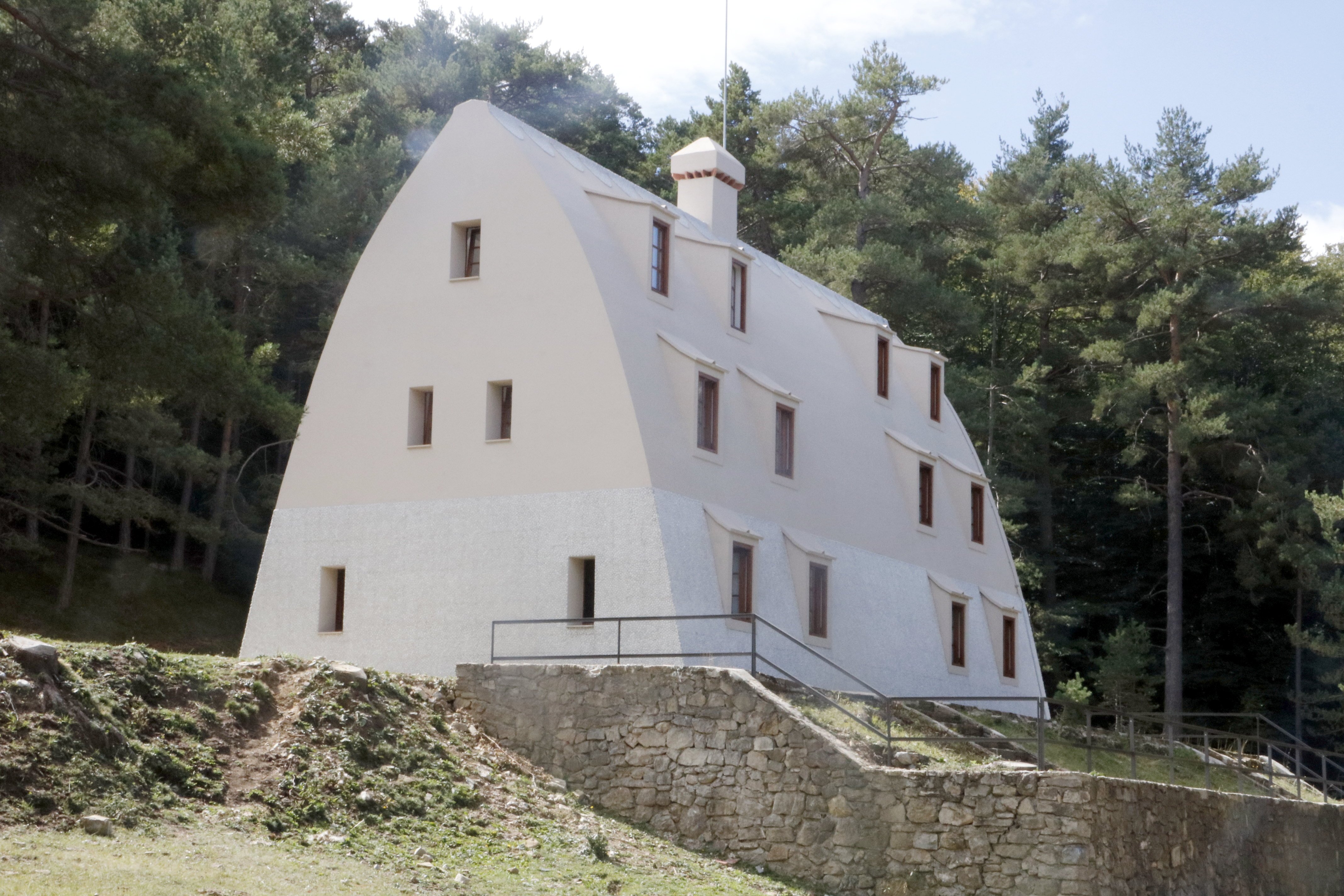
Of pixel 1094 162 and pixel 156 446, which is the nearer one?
pixel 156 446

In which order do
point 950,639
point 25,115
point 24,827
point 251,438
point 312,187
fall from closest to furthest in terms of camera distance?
1. point 24,827
2. point 25,115
3. point 950,639
4. point 312,187
5. point 251,438

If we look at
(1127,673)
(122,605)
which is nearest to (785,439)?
(122,605)

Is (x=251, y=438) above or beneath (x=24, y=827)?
above

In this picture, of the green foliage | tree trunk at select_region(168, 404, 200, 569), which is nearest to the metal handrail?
the green foliage

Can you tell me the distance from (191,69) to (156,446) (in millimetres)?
16073

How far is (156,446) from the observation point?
30.4 meters

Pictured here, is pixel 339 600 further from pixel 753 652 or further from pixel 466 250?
pixel 753 652

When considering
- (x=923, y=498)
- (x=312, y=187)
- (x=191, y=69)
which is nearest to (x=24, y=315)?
(x=312, y=187)

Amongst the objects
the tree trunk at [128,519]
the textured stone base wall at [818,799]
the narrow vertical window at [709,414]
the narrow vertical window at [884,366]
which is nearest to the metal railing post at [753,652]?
the textured stone base wall at [818,799]

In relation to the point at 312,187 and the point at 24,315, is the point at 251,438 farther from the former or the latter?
the point at 24,315

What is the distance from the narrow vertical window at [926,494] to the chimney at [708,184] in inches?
217

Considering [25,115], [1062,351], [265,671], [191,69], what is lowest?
[265,671]

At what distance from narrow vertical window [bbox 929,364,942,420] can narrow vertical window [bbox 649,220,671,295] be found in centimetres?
868

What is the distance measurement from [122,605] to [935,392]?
17.6 m
